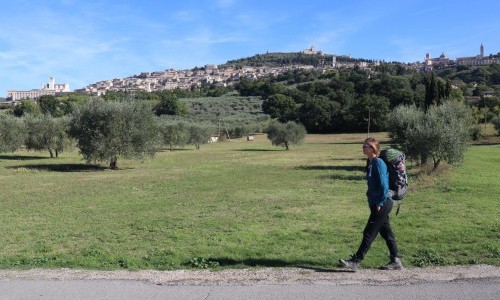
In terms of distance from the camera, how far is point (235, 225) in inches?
439

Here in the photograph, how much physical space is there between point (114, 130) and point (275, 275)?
29632mm

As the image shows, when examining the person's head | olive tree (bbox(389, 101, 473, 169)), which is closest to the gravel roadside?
the person's head

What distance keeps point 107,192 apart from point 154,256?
517 inches

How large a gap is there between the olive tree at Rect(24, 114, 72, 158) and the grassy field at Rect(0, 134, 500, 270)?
28094 millimetres

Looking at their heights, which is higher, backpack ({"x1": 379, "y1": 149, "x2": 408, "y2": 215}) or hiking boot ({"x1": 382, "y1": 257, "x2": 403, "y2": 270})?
backpack ({"x1": 379, "y1": 149, "x2": 408, "y2": 215})

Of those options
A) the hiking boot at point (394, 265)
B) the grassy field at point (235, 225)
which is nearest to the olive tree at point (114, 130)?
the grassy field at point (235, 225)

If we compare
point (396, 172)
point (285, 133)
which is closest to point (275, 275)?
point (396, 172)

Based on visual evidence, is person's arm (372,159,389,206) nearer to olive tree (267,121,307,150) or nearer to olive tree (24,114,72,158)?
olive tree (24,114,72,158)

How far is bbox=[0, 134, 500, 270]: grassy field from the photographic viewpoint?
7684 millimetres

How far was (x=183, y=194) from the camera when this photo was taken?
18938 millimetres

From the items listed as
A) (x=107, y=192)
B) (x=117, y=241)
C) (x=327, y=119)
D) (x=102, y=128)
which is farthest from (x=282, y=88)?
(x=117, y=241)

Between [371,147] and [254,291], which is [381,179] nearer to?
[371,147]

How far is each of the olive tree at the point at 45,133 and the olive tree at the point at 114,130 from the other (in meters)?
13.9

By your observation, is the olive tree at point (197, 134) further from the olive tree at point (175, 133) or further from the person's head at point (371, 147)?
the person's head at point (371, 147)
